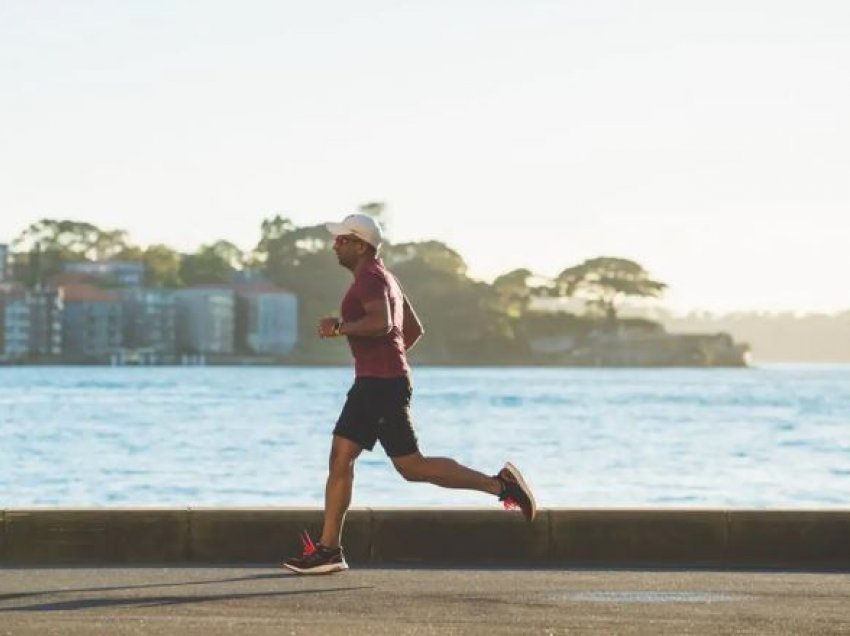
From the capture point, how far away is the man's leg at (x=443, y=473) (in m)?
10.1

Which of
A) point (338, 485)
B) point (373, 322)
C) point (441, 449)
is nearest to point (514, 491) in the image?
point (338, 485)

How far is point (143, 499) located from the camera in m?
42.8

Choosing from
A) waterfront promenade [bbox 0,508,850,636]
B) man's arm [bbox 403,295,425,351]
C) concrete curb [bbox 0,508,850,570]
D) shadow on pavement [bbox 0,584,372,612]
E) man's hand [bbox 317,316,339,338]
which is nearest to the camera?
waterfront promenade [bbox 0,508,850,636]

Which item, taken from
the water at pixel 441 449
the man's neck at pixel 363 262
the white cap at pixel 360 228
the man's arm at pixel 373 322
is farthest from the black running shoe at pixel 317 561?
the water at pixel 441 449

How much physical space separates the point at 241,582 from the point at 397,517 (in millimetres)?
1357

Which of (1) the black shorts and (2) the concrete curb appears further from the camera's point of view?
(2) the concrete curb

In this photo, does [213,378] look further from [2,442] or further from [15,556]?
[15,556]

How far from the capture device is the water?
44.4 m

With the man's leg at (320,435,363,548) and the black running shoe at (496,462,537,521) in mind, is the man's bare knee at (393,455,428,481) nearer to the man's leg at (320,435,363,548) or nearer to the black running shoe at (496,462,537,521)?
the man's leg at (320,435,363,548)

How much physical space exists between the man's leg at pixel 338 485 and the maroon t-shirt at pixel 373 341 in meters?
0.35

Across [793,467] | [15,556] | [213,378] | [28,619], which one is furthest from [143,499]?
[213,378]

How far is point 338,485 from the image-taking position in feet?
33.4

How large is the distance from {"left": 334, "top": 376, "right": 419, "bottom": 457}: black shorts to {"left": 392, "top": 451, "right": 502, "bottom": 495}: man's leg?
64 millimetres

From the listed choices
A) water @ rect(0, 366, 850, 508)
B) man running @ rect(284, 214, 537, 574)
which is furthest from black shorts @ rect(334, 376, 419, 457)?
water @ rect(0, 366, 850, 508)
